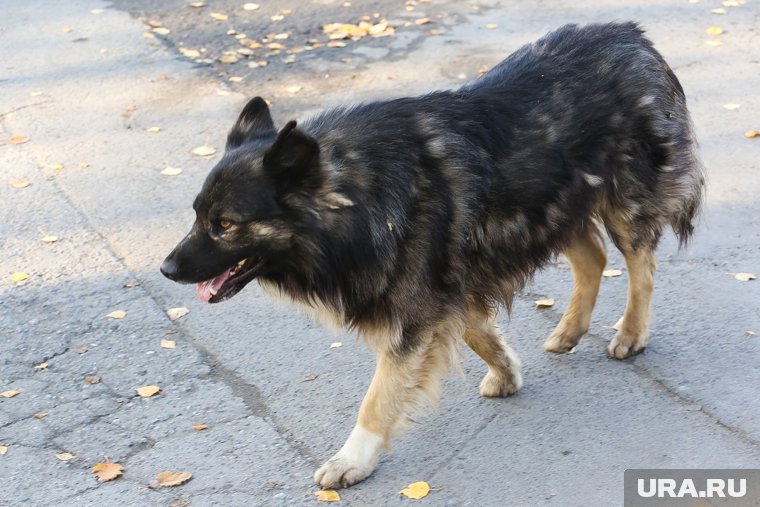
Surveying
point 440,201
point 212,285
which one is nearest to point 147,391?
point 212,285

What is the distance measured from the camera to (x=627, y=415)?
4.73m

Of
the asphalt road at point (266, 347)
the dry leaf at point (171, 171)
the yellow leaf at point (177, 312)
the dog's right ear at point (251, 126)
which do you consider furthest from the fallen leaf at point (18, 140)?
the dog's right ear at point (251, 126)

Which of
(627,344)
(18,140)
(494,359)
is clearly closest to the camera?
(494,359)

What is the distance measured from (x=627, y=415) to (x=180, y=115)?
510cm

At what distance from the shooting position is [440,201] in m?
4.38

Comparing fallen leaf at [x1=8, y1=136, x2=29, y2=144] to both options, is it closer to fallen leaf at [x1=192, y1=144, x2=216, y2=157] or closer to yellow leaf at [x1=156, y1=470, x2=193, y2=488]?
fallen leaf at [x1=192, y1=144, x2=216, y2=157]

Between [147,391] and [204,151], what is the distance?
10.1 feet

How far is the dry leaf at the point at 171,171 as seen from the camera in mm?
7589

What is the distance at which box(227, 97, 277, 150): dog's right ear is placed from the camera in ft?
14.9

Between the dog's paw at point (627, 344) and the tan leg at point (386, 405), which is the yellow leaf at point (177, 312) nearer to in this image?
the tan leg at point (386, 405)

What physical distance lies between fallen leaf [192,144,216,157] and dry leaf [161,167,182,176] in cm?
27

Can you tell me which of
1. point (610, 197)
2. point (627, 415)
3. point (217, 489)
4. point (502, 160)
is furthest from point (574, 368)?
point (217, 489)

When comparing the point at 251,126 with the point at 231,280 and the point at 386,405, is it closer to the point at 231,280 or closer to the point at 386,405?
the point at 231,280

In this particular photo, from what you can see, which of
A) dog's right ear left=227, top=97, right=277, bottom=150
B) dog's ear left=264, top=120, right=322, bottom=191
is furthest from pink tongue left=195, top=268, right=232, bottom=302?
dog's right ear left=227, top=97, right=277, bottom=150
